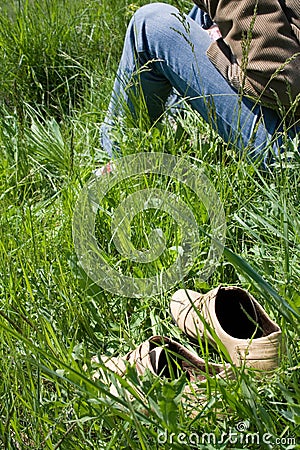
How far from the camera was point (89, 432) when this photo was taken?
3.70ft

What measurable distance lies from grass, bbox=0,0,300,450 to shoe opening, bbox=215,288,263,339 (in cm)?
4

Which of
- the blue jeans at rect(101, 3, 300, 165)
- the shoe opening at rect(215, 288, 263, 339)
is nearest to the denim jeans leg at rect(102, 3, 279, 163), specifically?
the blue jeans at rect(101, 3, 300, 165)

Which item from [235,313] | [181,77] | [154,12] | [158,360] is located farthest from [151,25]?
[158,360]

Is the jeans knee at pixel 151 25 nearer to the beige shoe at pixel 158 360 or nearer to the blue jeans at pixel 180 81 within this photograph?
the blue jeans at pixel 180 81

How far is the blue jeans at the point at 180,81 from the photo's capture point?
178 centimetres

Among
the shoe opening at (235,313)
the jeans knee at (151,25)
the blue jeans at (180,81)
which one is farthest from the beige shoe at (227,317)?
the jeans knee at (151,25)

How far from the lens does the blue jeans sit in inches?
70.2

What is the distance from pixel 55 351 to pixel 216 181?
671mm

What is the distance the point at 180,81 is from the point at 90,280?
2.36ft

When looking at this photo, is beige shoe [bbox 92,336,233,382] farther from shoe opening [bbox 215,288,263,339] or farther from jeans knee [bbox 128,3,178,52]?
jeans knee [bbox 128,3,178,52]

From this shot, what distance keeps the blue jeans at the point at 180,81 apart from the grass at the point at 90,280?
0.07m

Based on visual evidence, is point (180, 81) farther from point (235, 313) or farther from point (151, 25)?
point (235, 313)

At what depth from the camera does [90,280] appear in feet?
5.03

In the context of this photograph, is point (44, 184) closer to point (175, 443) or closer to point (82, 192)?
point (82, 192)
